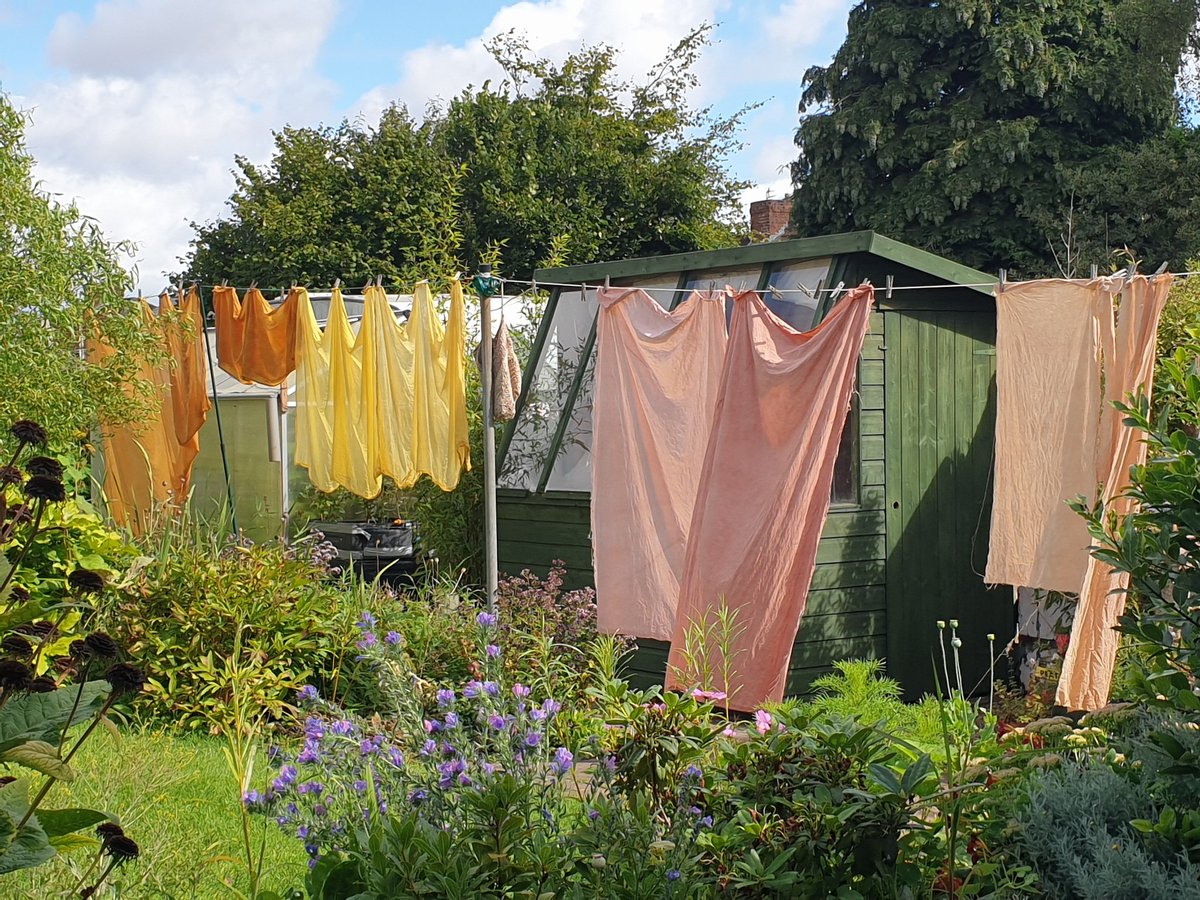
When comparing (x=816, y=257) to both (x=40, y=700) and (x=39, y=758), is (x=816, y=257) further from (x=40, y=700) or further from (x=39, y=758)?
(x=39, y=758)

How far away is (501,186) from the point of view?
2139 cm

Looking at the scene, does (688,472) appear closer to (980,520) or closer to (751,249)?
(751,249)

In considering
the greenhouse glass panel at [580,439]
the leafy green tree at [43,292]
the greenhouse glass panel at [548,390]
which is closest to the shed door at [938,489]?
the greenhouse glass panel at [580,439]

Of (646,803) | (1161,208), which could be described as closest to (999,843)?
(646,803)

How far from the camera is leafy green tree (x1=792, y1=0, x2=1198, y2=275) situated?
68.1ft

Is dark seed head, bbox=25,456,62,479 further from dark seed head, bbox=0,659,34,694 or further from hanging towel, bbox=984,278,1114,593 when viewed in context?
hanging towel, bbox=984,278,1114,593

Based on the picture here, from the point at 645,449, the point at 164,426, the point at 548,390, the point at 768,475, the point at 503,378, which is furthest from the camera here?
the point at 164,426

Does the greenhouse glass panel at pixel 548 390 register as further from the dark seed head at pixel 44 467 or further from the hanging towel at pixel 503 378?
the dark seed head at pixel 44 467

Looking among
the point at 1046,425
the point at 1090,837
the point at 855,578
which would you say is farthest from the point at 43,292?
the point at 1090,837

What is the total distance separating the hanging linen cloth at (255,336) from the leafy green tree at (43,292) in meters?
0.94

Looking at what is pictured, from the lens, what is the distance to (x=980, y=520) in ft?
26.7

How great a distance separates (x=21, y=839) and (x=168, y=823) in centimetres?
264

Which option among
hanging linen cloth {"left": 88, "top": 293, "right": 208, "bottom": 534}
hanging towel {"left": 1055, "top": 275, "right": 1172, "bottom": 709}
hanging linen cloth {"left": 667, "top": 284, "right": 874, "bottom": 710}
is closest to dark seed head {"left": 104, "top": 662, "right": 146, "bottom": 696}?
hanging linen cloth {"left": 667, "top": 284, "right": 874, "bottom": 710}

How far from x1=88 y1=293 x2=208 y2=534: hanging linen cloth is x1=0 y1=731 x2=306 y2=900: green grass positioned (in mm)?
3984
